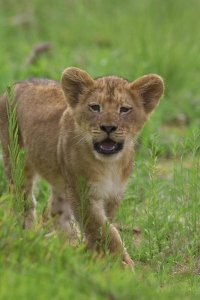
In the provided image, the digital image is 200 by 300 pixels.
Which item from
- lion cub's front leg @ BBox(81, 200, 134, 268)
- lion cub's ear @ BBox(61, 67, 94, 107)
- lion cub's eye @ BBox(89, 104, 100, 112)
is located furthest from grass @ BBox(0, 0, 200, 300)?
lion cub's ear @ BBox(61, 67, 94, 107)

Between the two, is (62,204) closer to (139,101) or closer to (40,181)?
(40,181)

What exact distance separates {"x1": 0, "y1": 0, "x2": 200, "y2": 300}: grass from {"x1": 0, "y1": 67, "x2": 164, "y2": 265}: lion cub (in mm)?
218

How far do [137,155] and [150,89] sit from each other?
2.51 metres

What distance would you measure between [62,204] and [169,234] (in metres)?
0.94

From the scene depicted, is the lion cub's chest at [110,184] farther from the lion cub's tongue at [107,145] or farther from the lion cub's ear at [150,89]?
the lion cub's ear at [150,89]

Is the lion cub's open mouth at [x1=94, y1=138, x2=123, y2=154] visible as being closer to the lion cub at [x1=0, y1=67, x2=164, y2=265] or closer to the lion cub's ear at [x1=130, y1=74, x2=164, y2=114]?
the lion cub at [x1=0, y1=67, x2=164, y2=265]

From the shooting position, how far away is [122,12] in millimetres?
13750

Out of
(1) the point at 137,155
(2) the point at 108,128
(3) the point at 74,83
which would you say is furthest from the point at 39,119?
(1) the point at 137,155

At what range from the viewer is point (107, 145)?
6.32 m

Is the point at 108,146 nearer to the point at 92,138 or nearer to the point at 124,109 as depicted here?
the point at 92,138

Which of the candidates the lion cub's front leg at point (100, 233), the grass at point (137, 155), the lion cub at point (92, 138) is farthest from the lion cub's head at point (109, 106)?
the lion cub's front leg at point (100, 233)

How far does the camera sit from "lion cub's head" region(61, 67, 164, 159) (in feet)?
20.6

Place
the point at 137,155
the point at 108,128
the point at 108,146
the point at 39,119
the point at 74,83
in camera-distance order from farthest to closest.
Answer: the point at 137,155 < the point at 39,119 < the point at 74,83 < the point at 108,146 < the point at 108,128

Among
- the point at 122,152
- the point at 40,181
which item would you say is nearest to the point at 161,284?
the point at 122,152
